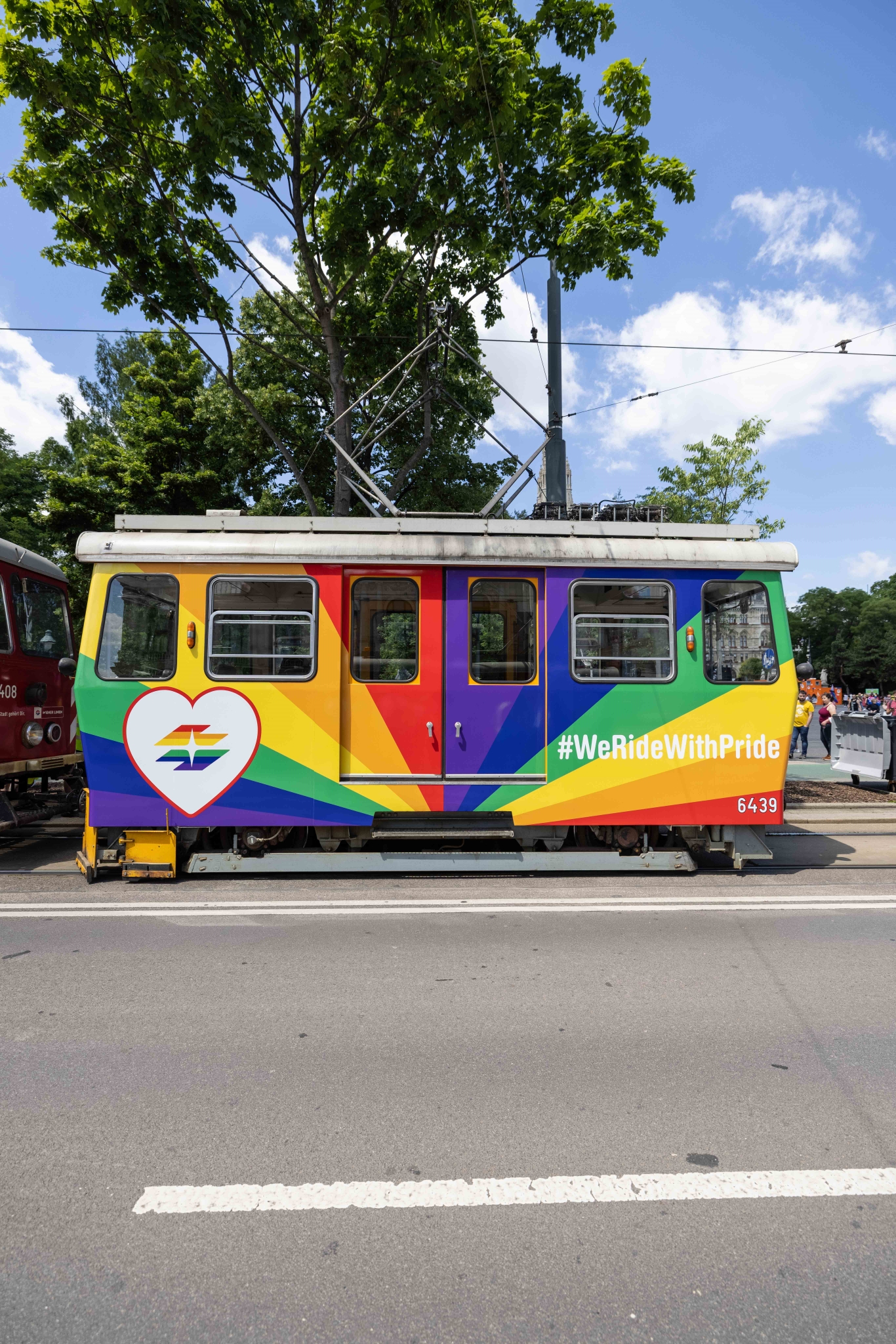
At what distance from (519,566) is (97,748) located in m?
4.18

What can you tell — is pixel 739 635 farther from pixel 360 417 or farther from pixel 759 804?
pixel 360 417

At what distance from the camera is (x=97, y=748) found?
6.79m

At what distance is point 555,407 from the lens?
11.2 metres

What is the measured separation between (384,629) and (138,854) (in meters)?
3.03

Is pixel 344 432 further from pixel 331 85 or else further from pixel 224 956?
pixel 224 956

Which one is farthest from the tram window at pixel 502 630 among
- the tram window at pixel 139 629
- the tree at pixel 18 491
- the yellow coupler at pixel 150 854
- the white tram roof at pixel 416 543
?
the tree at pixel 18 491

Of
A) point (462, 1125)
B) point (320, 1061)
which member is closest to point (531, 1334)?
point (462, 1125)

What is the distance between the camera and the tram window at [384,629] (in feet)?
23.0

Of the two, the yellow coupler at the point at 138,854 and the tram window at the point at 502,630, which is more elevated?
the tram window at the point at 502,630

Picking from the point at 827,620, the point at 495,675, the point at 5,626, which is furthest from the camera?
the point at 827,620

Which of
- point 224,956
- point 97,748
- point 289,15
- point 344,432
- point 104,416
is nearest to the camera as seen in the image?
point 224,956

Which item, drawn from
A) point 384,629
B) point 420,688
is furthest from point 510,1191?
point 384,629

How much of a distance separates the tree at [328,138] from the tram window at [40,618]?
158 inches

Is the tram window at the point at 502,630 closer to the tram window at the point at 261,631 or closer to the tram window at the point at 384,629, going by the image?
the tram window at the point at 384,629
